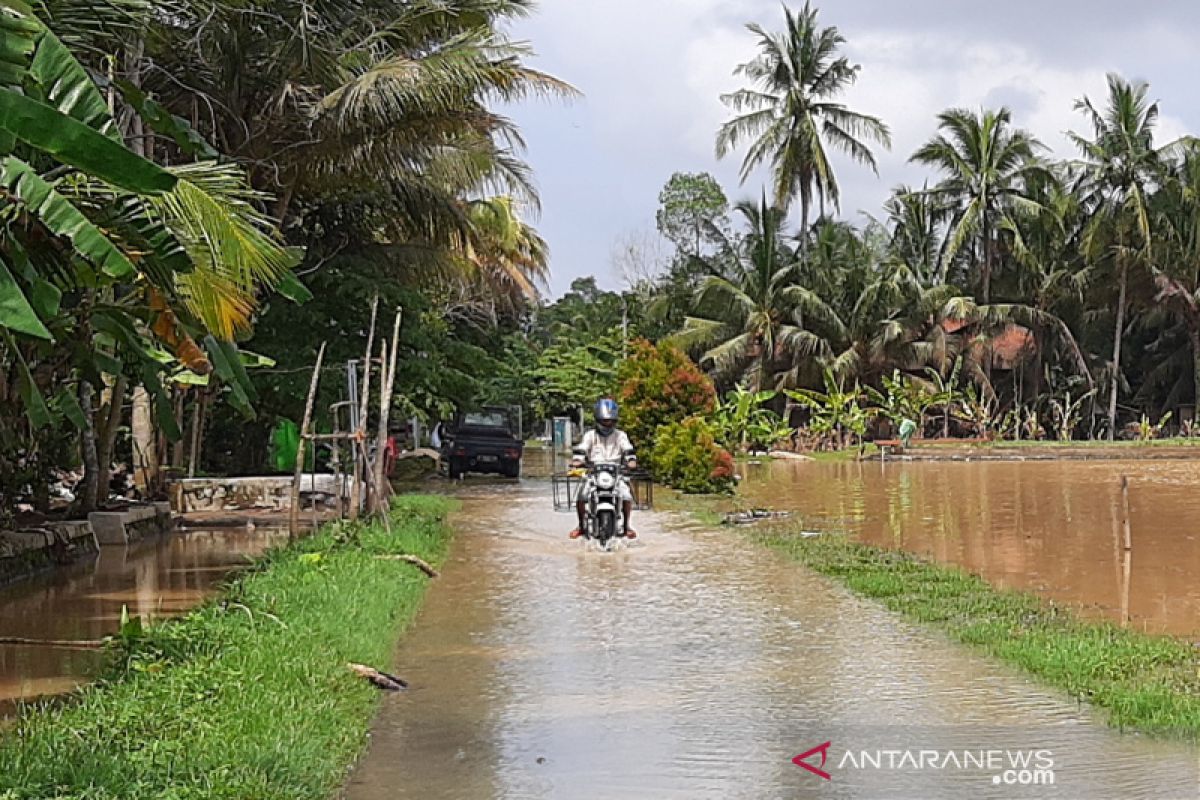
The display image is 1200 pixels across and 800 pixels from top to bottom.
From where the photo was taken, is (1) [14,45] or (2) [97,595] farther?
(2) [97,595]

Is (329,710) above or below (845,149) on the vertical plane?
below

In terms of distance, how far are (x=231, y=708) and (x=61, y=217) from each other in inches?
92.9

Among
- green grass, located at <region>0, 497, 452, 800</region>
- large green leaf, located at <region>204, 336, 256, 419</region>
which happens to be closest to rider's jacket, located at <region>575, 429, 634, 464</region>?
green grass, located at <region>0, 497, 452, 800</region>

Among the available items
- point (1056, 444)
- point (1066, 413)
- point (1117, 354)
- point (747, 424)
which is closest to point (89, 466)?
point (747, 424)

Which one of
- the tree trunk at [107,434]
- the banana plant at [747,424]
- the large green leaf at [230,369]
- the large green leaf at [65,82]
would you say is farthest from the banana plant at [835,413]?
the large green leaf at [65,82]

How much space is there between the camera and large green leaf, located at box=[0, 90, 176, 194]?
4.43 meters

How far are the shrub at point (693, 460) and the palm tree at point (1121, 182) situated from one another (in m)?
20.9

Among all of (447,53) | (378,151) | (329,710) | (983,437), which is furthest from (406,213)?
(983,437)

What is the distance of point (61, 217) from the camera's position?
18.4 feet

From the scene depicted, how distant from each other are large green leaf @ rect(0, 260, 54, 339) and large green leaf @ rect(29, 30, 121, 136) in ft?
2.61

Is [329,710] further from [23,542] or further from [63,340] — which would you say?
[23,542]

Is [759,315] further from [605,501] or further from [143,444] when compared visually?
[605,501]

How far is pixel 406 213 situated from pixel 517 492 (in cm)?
513

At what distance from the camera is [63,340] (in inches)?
328
